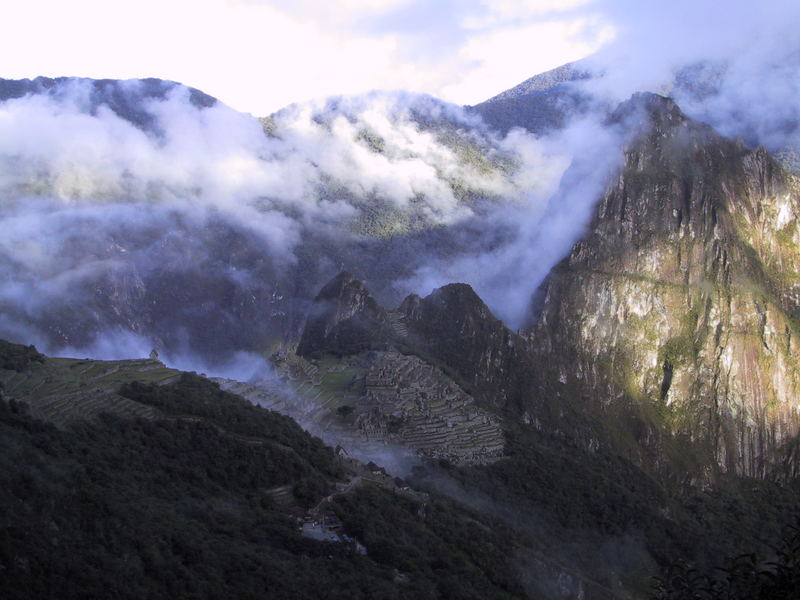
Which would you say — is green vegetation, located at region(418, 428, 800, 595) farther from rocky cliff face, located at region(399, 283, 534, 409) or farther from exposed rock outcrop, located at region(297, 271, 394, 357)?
exposed rock outcrop, located at region(297, 271, 394, 357)

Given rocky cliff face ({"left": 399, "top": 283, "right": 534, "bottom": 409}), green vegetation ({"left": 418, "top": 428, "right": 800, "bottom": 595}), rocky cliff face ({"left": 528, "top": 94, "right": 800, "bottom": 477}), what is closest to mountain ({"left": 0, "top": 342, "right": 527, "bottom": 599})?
green vegetation ({"left": 418, "top": 428, "right": 800, "bottom": 595})

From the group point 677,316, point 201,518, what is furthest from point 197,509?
point 677,316

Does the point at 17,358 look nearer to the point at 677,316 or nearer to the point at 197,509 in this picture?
the point at 197,509

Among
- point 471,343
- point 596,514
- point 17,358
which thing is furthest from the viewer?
point 471,343

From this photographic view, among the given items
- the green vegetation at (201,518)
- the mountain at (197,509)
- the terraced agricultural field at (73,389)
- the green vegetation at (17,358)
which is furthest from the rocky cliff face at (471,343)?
the green vegetation at (17,358)

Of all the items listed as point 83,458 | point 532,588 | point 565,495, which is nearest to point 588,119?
point 565,495

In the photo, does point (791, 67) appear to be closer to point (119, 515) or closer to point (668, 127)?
point (668, 127)
